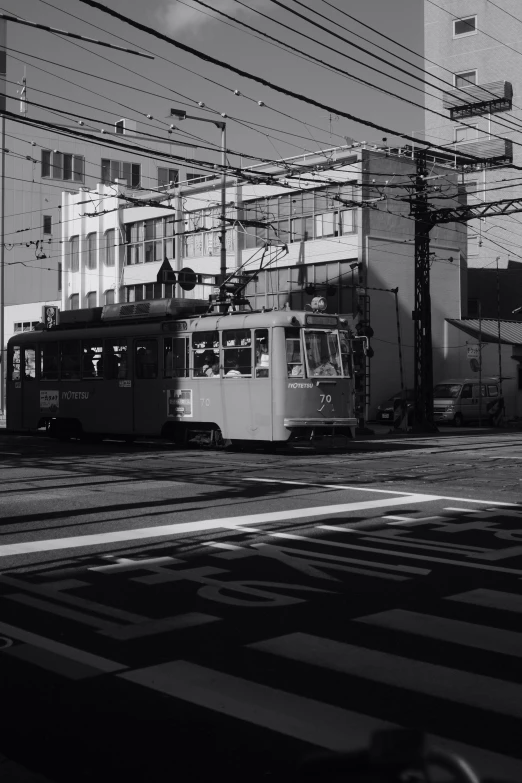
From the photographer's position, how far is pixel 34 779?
3758 millimetres

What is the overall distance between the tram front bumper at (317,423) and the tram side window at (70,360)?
313 inches

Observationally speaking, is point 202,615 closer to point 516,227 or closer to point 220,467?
point 220,467

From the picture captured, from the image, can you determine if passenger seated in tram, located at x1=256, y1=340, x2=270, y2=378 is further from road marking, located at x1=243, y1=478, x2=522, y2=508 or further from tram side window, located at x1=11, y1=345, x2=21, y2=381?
tram side window, located at x1=11, y1=345, x2=21, y2=381

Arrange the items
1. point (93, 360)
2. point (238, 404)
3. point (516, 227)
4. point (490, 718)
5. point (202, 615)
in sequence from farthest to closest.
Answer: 1. point (516, 227)
2. point (93, 360)
3. point (238, 404)
4. point (202, 615)
5. point (490, 718)

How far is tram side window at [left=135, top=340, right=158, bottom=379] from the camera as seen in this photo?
25312mm

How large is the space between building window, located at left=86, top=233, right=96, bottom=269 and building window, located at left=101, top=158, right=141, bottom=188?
37.4ft

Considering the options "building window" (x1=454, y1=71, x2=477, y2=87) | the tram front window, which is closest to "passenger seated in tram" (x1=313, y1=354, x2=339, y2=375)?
the tram front window

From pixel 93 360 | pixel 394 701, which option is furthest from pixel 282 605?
pixel 93 360

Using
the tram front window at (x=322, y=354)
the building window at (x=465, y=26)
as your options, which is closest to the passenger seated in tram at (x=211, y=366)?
the tram front window at (x=322, y=354)

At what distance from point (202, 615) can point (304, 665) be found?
1372 millimetres

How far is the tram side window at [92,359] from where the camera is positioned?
26875mm

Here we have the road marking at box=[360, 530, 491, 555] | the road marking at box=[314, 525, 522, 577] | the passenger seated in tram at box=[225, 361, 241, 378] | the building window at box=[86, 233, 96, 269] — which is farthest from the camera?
the building window at box=[86, 233, 96, 269]

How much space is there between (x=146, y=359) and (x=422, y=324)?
13401 millimetres

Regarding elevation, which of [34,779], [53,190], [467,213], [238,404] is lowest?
[34,779]
